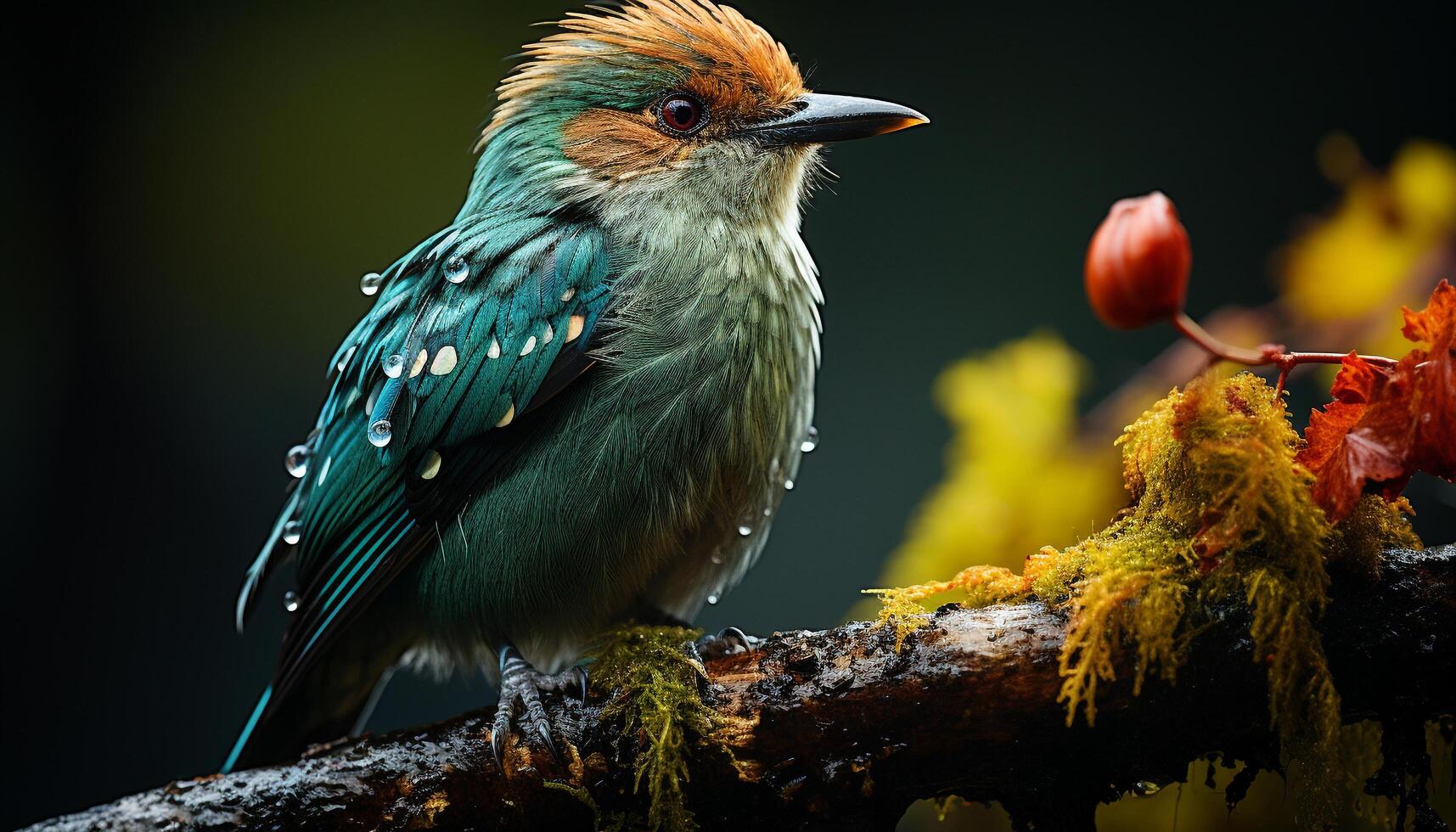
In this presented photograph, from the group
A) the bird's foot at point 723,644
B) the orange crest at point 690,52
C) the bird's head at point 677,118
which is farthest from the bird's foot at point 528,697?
the orange crest at point 690,52

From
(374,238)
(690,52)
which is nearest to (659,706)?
(690,52)

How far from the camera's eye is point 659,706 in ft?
4.96

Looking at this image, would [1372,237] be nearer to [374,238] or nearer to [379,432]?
[379,432]

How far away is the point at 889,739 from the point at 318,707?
1.35m

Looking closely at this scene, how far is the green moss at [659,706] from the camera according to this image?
1460mm

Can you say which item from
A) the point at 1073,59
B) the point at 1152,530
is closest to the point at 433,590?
the point at 1152,530

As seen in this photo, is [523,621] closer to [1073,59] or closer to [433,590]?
[433,590]

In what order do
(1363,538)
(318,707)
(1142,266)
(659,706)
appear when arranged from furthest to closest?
(318,707) → (659,706) → (1363,538) → (1142,266)

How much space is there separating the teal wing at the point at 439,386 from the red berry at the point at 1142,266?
3.20ft

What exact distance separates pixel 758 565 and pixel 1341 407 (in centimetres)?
253

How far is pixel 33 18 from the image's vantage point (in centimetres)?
299

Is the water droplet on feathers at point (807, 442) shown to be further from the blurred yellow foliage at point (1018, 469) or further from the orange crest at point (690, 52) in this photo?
the orange crest at point (690, 52)

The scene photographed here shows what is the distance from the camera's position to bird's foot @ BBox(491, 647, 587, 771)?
155 cm

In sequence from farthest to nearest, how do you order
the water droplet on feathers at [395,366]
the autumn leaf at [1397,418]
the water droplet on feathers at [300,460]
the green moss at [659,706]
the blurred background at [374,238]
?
the blurred background at [374,238]
the water droplet on feathers at [300,460]
the water droplet on feathers at [395,366]
the green moss at [659,706]
the autumn leaf at [1397,418]
